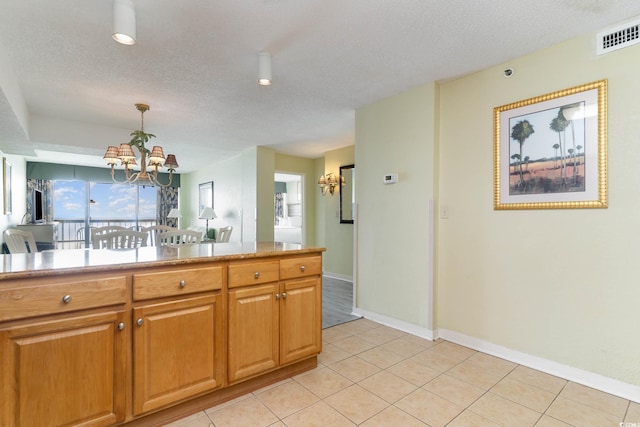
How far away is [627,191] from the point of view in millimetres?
1961

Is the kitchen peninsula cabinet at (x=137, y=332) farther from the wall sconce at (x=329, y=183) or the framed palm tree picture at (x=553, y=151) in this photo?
the wall sconce at (x=329, y=183)

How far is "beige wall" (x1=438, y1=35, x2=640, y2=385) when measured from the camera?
77.5 inches

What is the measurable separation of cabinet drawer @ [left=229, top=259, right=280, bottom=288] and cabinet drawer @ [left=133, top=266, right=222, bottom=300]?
87 mm

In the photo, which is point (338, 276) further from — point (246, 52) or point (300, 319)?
point (246, 52)

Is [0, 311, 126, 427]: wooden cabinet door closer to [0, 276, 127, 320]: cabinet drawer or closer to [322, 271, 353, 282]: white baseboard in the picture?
[0, 276, 127, 320]: cabinet drawer

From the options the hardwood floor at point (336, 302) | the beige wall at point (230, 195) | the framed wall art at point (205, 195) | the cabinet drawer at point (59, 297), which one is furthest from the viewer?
the framed wall art at point (205, 195)

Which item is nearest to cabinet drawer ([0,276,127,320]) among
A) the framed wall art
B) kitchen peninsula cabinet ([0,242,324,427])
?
kitchen peninsula cabinet ([0,242,324,427])

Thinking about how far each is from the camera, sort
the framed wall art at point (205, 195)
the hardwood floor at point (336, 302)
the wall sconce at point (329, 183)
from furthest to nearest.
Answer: the framed wall art at point (205, 195) < the wall sconce at point (329, 183) < the hardwood floor at point (336, 302)

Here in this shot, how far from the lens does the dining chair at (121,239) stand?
9.68 feet

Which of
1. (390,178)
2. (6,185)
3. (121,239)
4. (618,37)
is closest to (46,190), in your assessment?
(6,185)

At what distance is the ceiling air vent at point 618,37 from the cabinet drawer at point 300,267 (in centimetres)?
240

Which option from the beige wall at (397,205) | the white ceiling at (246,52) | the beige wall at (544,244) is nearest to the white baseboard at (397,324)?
the beige wall at (397,205)

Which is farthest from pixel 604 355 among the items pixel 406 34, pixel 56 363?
pixel 56 363

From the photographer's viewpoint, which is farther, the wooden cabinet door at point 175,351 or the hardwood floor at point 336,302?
the hardwood floor at point 336,302
